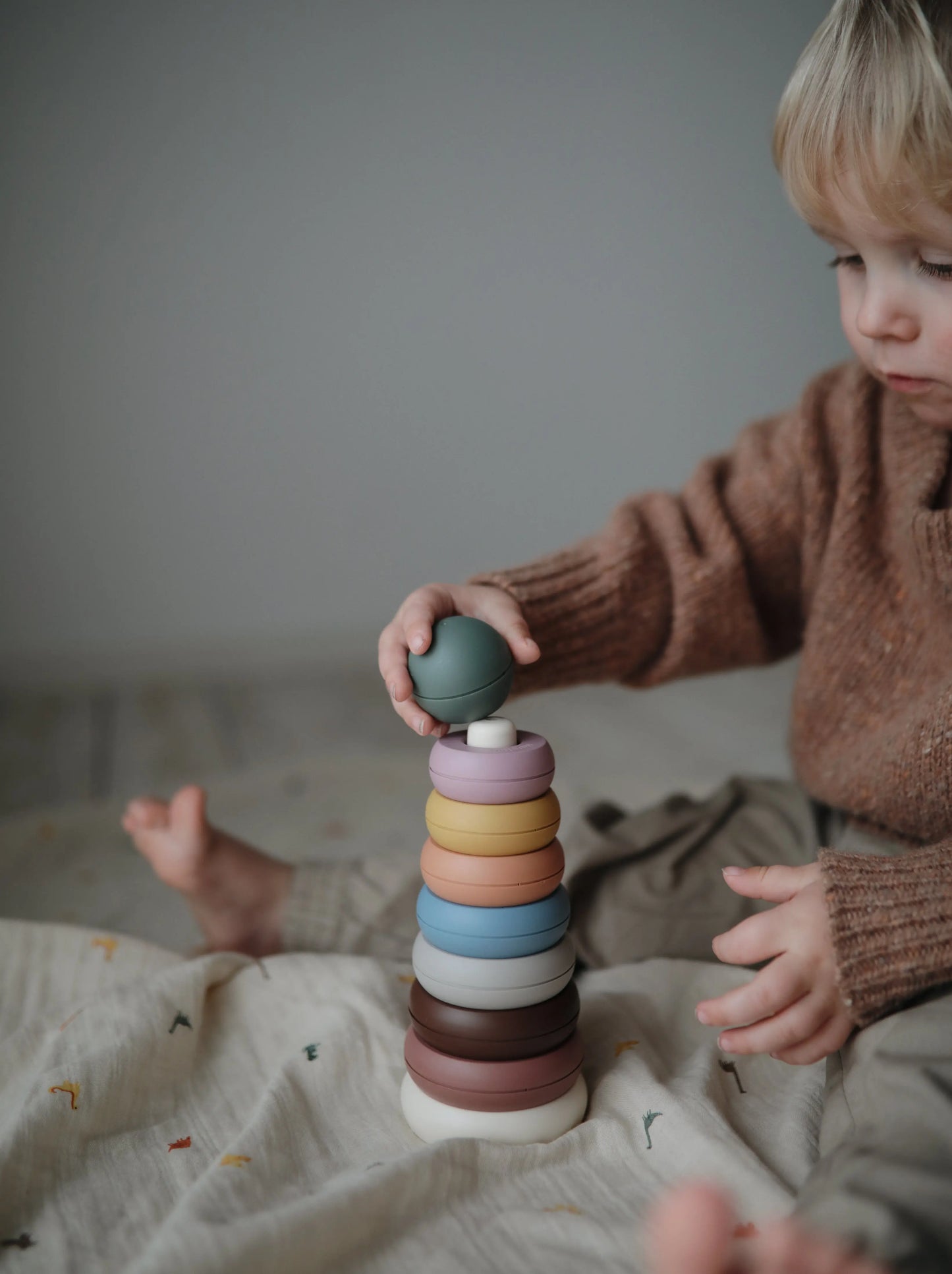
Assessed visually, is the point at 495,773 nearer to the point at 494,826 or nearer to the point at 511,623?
the point at 494,826

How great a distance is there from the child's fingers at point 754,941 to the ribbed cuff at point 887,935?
33 millimetres

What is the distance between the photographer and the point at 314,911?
3.13 feet

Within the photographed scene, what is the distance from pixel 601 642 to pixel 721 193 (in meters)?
1.68

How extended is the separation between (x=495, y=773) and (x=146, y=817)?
1.48 feet

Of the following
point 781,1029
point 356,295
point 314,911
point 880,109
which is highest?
point 880,109

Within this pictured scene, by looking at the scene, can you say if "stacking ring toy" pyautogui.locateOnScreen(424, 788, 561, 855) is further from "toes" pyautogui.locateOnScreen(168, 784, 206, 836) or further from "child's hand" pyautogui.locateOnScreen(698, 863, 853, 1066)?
Answer: "toes" pyautogui.locateOnScreen(168, 784, 206, 836)

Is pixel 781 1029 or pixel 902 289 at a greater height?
pixel 902 289

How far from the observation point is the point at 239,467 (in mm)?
2242

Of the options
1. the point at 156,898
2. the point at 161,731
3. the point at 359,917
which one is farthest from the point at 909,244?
the point at 161,731

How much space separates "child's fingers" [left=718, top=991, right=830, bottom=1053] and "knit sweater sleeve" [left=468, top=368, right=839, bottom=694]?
35 cm

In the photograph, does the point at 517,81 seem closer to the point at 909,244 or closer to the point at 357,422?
the point at 357,422

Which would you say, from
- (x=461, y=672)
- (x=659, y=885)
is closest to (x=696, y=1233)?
(x=461, y=672)

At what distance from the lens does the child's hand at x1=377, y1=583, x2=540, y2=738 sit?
70 centimetres

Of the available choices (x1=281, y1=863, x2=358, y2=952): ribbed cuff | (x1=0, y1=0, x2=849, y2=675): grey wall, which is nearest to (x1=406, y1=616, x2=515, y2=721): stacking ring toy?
(x1=281, y1=863, x2=358, y2=952): ribbed cuff
